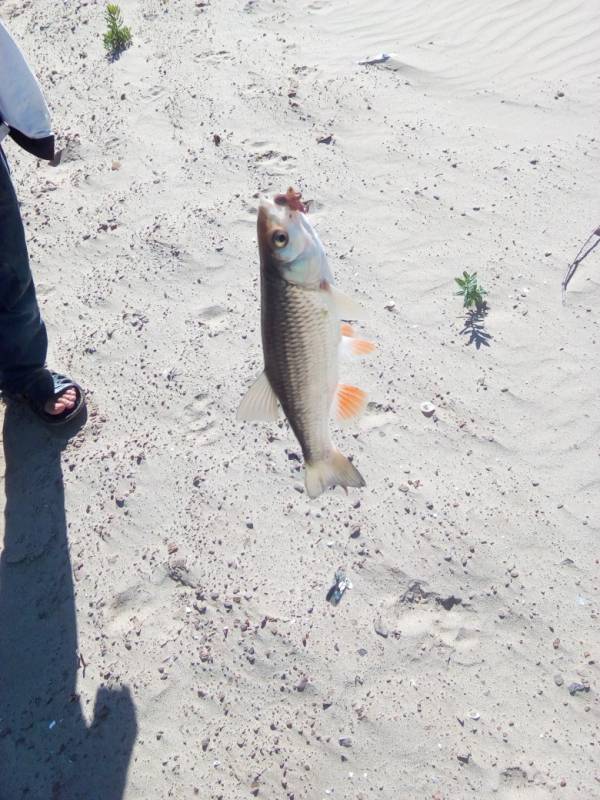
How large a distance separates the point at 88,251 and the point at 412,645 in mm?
3506

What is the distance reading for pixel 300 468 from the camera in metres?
3.73

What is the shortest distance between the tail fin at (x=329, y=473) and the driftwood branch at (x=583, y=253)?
254 cm

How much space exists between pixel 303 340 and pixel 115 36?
19.3 feet

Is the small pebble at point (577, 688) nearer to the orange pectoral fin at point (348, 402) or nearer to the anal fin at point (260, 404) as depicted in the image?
the orange pectoral fin at point (348, 402)

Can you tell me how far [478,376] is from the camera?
400cm

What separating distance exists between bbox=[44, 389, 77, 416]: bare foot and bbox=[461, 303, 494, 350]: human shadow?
2.29m

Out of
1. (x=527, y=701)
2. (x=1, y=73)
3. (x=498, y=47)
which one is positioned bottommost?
(x=527, y=701)

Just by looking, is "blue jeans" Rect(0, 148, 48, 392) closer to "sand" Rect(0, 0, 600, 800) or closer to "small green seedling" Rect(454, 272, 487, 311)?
"sand" Rect(0, 0, 600, 800)

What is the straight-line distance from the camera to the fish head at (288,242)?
1.96 m

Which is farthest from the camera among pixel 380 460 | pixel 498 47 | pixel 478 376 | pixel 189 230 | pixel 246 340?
pixel 498 47

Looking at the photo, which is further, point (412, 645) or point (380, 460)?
point (380, 460)

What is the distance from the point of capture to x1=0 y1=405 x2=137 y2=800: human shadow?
292 centimetres

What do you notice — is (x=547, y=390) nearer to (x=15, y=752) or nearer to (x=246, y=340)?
(x=246, y=340)

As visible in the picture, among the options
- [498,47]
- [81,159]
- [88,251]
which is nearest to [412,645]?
[88,251]
